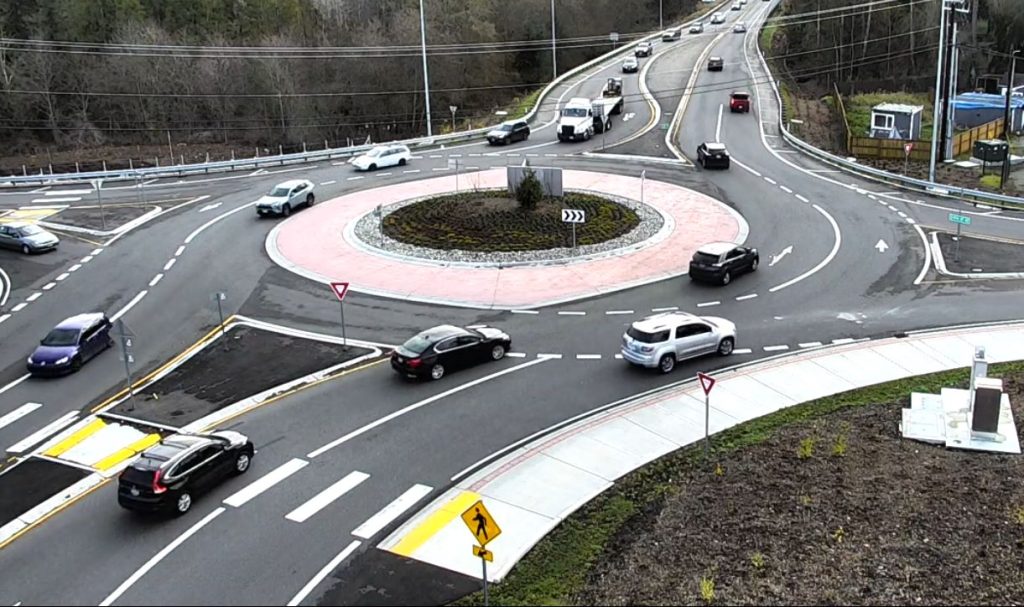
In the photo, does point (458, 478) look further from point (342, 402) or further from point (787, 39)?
point (787, 39)

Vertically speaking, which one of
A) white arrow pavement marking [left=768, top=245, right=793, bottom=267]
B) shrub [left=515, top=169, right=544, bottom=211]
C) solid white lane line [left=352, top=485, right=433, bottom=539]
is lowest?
solid white lane line [left=352, top=485, right=433, bottom=539]

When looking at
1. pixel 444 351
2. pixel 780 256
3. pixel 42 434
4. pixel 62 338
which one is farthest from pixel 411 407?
pixel 780 256

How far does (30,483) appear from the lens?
21.2 m

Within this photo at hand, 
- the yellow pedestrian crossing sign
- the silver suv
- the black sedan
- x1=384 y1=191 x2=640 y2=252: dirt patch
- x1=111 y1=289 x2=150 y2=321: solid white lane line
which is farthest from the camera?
x1=384 y1=191 x2=640 y2=252: dirt patch

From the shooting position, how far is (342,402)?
24.3 m

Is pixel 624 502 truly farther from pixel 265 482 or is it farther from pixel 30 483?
pixel 30 483

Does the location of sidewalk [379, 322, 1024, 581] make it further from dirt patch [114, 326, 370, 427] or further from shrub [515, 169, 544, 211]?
shrub [515, 169, 544, 211]

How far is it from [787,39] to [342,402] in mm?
89261

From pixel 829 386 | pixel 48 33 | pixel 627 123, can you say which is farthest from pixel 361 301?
pixel 48 33

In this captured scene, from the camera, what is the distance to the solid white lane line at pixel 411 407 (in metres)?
21.7

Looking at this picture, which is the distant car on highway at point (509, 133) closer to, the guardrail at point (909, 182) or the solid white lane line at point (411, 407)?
the guardrail at point (909, 182)

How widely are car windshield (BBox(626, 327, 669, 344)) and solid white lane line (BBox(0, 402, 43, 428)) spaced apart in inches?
647

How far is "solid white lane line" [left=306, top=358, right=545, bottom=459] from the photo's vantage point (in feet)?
71.2

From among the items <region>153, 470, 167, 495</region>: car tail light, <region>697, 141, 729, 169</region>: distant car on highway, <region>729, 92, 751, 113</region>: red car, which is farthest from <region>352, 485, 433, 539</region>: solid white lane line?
<region>729, 92, 751, 113</region>: red car
